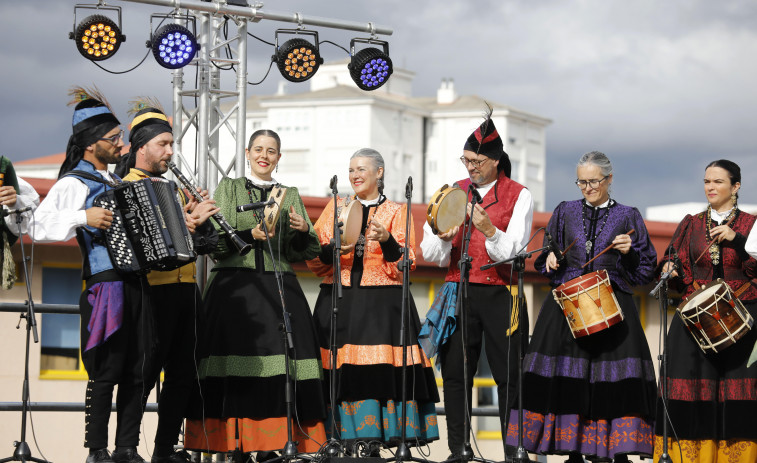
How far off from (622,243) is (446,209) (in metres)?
0.96

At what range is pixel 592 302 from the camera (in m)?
5.40

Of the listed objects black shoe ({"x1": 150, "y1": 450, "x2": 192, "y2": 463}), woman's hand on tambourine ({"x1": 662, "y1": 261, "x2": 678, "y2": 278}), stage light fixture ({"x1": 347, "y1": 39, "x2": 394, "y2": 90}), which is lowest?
black shoe ({"x1": 150, "y1": 450, "x2": 192, "y2": 463})

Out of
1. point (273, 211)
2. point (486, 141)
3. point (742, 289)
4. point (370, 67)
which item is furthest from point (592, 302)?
point (370, 67)

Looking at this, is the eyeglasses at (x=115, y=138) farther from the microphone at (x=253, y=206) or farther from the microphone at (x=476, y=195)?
the microphone at (x=476, y=195)

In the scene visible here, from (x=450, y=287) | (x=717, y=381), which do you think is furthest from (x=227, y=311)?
(x=717, y=381)

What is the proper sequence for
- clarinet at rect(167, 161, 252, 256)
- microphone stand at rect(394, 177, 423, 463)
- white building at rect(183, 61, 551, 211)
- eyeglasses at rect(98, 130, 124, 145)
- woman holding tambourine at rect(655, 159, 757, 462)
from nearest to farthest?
clarinet at rect(167, 161, 252, 256) → eyeglasses at rect(98, 130, 124, 145) → microphone stand at rect(394, 177, 423, 463) → woman holding tambourine at rect(655, 159, 757, 462) → white building at rect(183, 61, 551, 211)

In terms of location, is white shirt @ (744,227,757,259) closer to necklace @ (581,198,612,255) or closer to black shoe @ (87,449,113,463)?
necklace @ (581,198,612,255)

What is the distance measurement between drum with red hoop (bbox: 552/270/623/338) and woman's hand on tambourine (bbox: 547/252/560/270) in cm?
23

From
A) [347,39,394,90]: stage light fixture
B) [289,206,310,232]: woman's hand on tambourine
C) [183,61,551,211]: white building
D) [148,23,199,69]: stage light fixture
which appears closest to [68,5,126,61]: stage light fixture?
[148,23,199,69]: stage light fixture

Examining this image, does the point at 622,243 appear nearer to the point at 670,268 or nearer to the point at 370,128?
the point at 670,268

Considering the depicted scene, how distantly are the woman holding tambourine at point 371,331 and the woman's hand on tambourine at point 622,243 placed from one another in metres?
1.12

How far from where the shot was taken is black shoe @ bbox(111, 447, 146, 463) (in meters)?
5.02

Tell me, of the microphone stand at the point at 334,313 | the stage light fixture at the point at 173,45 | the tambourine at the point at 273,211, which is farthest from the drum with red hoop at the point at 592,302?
the stage light fixture at the point at 173,45

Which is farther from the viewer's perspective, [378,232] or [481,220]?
[378,232]
